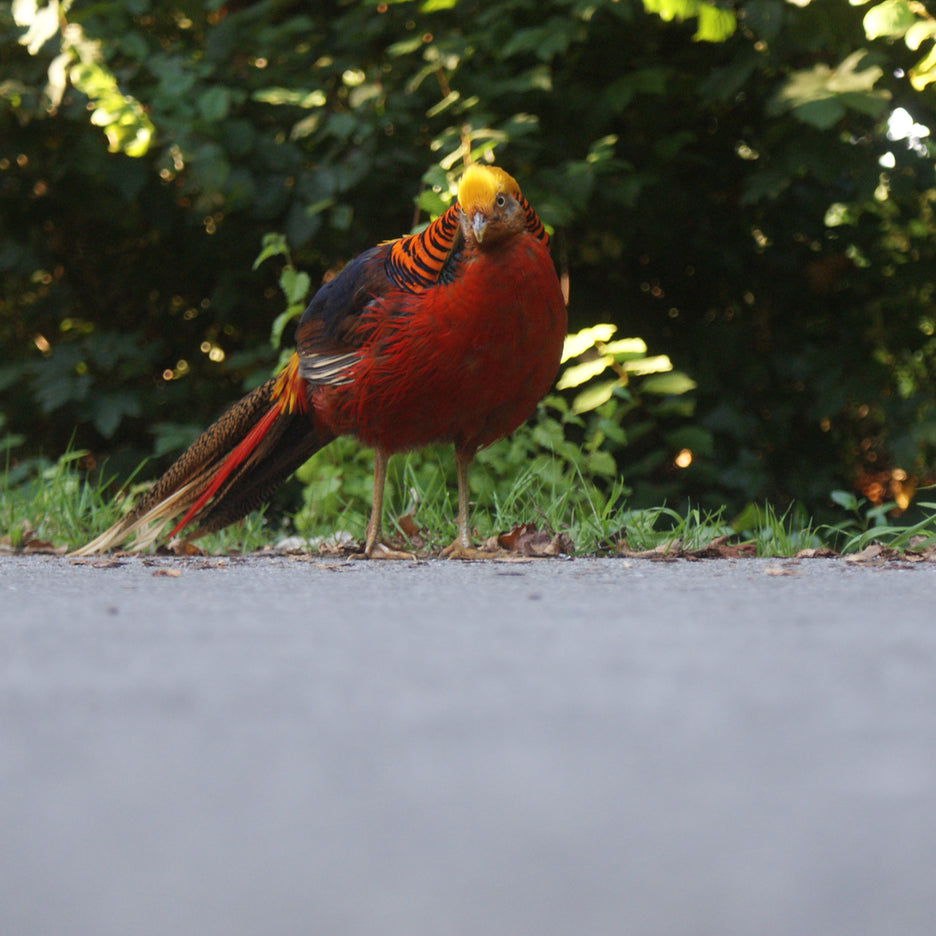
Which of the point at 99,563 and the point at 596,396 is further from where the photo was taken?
the point at 596,396

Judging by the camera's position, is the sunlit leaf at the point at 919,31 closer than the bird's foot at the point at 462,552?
No

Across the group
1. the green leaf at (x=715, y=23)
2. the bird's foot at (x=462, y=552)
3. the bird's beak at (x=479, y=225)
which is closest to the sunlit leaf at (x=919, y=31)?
the green leaf at (x=715, y=23)

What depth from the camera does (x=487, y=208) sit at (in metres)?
2.80

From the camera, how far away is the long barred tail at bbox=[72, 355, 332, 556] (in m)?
3.44

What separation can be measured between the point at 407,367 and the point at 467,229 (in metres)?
0.40

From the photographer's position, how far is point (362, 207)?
4824 mm

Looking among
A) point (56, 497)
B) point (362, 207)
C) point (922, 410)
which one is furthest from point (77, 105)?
point (922, 410)

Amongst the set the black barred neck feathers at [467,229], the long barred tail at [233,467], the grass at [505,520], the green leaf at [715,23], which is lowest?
the grass at [505,520]

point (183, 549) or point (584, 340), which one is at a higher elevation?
point (584, 340)

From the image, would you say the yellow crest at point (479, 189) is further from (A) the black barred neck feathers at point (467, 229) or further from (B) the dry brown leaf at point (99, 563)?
(B) the dry brown leaf at point (99, 563)

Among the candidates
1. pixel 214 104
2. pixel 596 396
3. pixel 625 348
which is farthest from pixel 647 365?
pixel 214 104

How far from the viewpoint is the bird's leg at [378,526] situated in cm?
313

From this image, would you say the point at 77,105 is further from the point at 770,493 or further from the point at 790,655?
the point at 790,655

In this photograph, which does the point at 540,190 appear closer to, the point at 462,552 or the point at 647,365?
the point at 647,365
